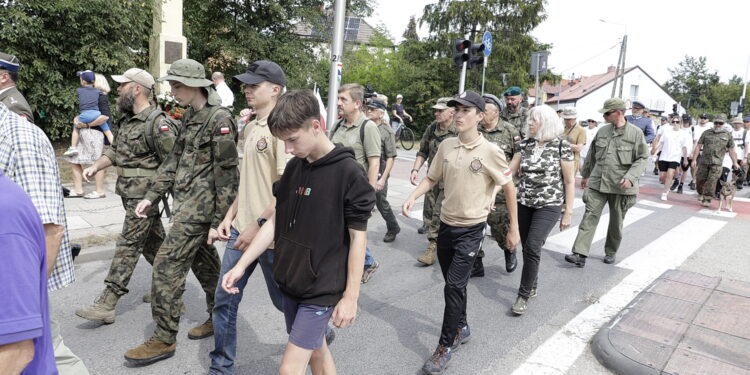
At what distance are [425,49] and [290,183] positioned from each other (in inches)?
1221

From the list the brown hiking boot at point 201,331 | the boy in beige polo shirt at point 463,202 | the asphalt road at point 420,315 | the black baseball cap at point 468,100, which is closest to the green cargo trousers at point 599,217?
the asphalt road at point 420,315

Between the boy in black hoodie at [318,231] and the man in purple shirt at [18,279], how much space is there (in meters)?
1.08

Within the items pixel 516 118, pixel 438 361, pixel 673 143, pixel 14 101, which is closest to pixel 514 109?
pixel 516 118

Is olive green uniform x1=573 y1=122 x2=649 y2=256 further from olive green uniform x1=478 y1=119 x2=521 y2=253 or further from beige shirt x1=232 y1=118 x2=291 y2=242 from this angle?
beige shirt x1=232 y1=118 x2=291 y2=242

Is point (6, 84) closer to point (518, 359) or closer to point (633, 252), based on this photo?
point (518, 359)

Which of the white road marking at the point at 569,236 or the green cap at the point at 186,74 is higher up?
the green cap at the point at 186,74

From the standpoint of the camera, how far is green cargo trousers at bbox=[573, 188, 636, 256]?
5.98m

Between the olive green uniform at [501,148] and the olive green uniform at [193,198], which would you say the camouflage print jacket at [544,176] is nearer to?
the olive green uniform at [501,148]

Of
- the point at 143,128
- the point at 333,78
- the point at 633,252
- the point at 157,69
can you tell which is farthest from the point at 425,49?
the point at 143,128

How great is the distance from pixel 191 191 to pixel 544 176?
2988 millimetres

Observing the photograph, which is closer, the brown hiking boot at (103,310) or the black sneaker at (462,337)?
the black sneaker at (462,337)

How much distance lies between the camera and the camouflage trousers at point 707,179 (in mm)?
10430

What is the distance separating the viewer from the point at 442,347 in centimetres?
345

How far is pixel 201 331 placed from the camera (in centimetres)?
374
